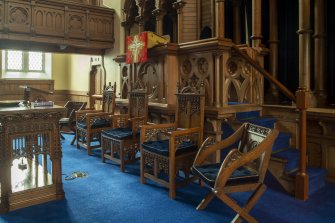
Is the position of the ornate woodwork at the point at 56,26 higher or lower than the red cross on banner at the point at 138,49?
higher

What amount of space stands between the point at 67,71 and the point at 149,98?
5994mm

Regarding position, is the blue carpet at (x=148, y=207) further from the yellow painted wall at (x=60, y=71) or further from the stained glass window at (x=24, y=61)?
the stained glass window at (x=24, y=61)

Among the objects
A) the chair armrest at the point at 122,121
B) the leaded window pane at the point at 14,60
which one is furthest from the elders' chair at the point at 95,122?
the leaded window pane at the point at 14,60

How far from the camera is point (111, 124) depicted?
543 centimetres

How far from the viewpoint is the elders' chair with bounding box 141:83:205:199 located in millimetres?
3338

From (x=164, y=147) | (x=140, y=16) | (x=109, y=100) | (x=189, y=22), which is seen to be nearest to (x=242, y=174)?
(x=164, y=147)

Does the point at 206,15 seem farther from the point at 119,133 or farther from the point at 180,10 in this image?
the point at 119,133

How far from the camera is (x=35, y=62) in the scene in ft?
32.3

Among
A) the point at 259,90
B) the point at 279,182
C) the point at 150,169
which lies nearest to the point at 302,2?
the point at 259,90

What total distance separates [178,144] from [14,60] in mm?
8174

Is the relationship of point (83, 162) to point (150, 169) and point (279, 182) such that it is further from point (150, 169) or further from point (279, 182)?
point (279, 182)

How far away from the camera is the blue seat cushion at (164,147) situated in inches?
135

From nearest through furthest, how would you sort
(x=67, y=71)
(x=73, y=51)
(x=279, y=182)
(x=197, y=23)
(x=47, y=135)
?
(x=47, y=135) → (x=279, y=182) → (x=197, y=23) → (x=73, y=51) → (x=67, y=71)

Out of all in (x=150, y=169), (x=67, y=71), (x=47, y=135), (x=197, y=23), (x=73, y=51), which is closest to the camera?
(x=47, y=135)
